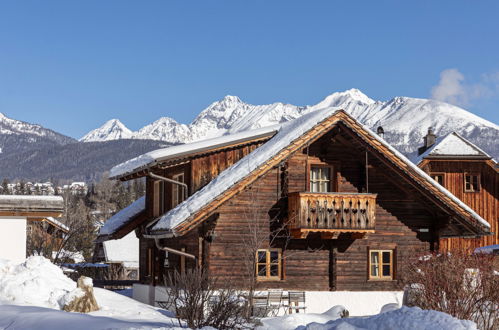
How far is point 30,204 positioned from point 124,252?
4375 cm

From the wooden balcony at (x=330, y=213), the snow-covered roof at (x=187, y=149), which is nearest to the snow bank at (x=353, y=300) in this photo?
the wooden balcony at (x=330, y=213)

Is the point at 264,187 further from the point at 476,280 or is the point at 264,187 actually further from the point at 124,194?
the point at 124,194

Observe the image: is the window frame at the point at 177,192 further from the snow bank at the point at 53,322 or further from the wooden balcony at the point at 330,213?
the snow bank at the point at 53,322

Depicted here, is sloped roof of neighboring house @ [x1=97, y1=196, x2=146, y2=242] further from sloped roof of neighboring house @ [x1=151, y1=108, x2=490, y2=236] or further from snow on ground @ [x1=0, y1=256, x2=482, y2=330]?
sloped roof of neighboring house @ [x1=151, y1=108, x2=490, y2=236]

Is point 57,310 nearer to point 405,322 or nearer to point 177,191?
point 405,322

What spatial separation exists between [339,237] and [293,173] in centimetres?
247

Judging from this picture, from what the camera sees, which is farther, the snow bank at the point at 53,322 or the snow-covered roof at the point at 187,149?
the snow-covered roof at the point at 187,149

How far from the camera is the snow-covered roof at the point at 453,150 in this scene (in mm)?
43531

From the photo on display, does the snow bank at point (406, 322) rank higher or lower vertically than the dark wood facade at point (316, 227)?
lower

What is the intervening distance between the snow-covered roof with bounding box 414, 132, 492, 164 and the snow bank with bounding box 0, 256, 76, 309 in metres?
26.5

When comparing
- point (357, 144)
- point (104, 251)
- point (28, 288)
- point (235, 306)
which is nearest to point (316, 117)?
point (357, 144)

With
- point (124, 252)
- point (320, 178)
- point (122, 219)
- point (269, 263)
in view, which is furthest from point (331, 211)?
point (124, 252)

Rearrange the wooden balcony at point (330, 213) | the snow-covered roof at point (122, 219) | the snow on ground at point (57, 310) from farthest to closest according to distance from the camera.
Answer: the snow-covered roof at point (122, 219)
the wooden balcony at point (330, 213)
the snow on ground at point (57, 310)

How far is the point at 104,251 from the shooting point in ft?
209
